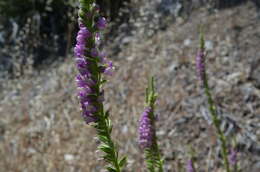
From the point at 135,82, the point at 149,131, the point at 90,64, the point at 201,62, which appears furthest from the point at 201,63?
the point at 135,82

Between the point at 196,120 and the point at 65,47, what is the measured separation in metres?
4.72

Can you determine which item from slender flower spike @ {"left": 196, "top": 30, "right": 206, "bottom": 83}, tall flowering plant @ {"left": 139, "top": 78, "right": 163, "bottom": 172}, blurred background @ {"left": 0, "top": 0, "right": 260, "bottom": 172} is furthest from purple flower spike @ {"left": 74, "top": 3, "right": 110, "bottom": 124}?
blurred background @ {"left": 0, "top": 0, "right": 260, "bottom": 172}

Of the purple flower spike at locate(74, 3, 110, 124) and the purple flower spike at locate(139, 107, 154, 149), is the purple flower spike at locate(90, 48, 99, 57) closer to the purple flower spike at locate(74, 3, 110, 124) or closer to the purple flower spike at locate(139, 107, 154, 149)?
the purple flower spike at locate(74, 3, 110, 124)

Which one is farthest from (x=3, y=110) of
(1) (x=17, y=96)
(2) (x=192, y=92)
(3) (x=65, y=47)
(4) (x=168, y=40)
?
(2) (x=192, y=92)

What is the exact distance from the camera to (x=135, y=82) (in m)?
6.96

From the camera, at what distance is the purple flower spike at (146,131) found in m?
2.44

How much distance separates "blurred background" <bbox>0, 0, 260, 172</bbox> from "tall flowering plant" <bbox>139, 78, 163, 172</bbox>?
253cm

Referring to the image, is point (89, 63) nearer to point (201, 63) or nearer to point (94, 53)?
point (94, 53)

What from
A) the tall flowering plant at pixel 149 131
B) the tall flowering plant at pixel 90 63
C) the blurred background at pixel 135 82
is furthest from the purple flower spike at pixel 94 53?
the blurred background at pixel 135 82

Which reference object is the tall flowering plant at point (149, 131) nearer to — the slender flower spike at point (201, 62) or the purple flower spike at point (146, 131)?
the purple flower spike at point (146, 131)

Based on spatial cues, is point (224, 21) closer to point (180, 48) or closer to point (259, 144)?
point (180, 48)

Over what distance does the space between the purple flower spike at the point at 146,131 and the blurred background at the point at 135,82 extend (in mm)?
2589

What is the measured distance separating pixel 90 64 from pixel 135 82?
16.8 feet

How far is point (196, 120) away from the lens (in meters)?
5.59
